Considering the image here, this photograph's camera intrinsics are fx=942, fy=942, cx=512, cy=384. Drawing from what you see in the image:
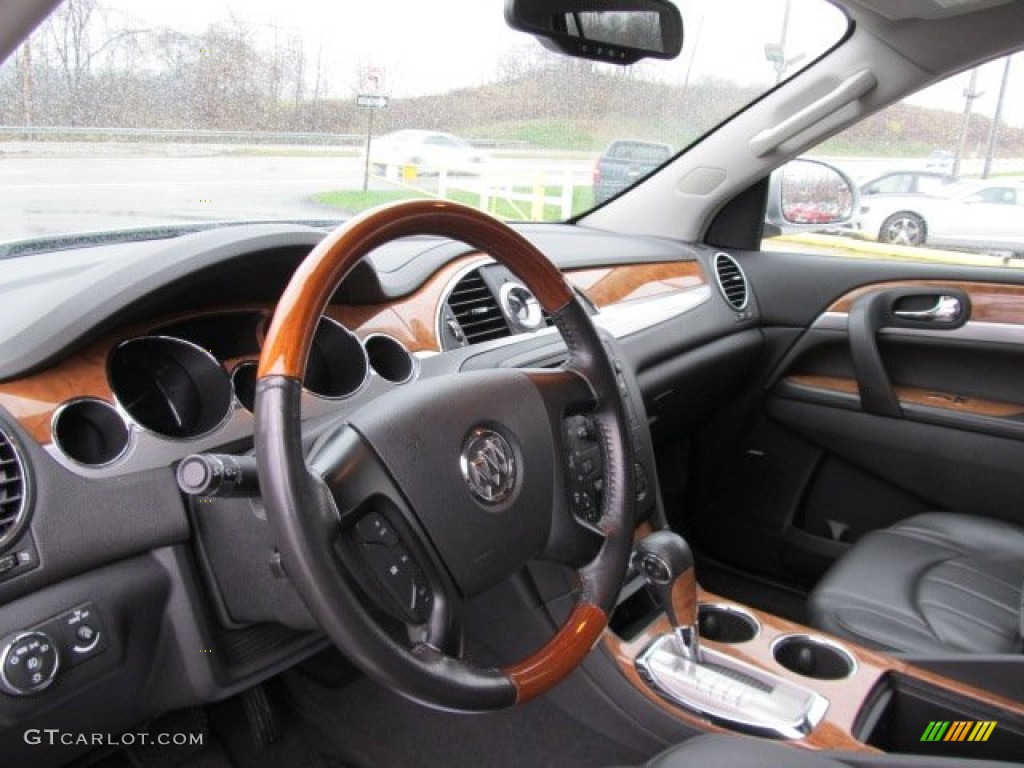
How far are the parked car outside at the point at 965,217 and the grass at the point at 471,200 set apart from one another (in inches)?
40.1

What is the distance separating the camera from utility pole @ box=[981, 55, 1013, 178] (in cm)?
260

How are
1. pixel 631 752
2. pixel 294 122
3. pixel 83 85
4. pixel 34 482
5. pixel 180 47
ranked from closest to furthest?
pixel 34 482 → pixel 83 85 → pixel 180 47 → pixel 631 752 → pixel 294 122

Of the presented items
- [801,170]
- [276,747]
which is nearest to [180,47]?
[276,747]

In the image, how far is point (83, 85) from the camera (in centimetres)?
152

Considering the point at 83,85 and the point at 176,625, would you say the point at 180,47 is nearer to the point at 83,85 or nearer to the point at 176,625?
the point at 83,85

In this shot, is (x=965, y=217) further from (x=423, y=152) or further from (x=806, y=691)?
(x=806, y=691)

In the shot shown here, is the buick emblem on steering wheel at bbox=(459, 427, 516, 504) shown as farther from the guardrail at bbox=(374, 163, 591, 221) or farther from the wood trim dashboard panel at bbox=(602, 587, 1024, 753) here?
the wood trim dashboard panel at bbox=(602, 587, 1024, 753)

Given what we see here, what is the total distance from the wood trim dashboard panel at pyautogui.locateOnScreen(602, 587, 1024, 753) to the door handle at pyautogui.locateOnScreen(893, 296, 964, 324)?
1.34 m

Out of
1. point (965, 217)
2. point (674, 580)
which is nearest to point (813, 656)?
point (674, 580)

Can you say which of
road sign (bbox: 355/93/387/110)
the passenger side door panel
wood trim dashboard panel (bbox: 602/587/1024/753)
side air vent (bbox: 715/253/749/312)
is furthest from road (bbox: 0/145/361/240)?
the passenger side door panel

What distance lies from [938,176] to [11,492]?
281 centimetres

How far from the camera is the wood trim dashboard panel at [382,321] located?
1.26 metres

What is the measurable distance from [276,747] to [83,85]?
56.5 inches

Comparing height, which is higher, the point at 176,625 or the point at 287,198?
the point at 287,198
